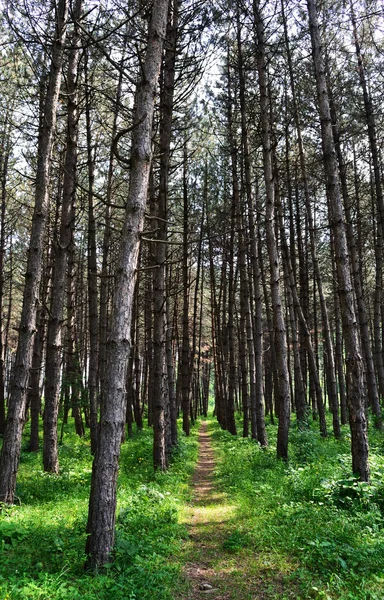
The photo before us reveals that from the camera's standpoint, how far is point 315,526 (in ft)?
17.0

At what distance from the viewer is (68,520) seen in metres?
5.54

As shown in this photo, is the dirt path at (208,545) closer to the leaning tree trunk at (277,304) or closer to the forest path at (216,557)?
the forest path at (216,557)

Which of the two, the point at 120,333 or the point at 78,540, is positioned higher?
the point at 120,333

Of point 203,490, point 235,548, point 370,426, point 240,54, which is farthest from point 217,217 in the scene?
point 235,548

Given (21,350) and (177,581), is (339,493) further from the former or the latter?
(21,350)

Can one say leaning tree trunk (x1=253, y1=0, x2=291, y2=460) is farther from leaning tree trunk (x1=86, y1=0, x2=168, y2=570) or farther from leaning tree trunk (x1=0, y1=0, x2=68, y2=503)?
leaning tree trunk (x1=86, y1=0, x2=168, y2=570)

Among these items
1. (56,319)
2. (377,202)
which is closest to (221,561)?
(56,319)

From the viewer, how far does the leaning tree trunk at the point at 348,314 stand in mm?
6508

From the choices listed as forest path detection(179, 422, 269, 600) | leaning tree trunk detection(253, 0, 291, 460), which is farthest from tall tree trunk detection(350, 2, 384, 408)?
forest path detection(179, 422, 269, 600)

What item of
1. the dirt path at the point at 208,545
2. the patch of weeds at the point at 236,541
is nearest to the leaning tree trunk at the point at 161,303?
the dirt path at the point at 208,545

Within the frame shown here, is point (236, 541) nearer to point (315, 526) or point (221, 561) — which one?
point (221, 561)

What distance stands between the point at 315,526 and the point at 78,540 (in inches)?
115

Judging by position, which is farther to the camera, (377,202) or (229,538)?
(377,202)

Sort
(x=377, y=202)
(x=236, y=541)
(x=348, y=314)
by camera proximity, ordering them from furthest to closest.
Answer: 1. (x=377, y=202)
2. (x=348, y=314)
3. (x=236, y=541)
